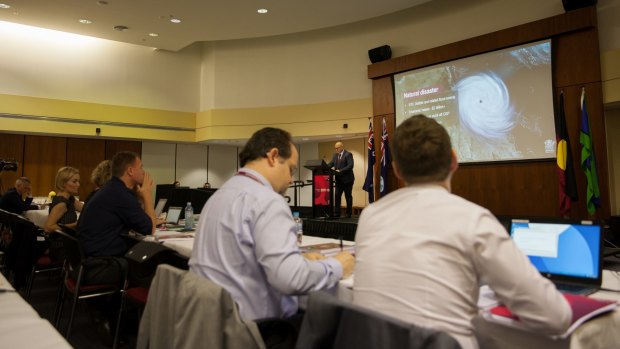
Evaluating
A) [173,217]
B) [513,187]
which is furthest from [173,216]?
[513,187]

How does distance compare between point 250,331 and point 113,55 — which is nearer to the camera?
point 250,331

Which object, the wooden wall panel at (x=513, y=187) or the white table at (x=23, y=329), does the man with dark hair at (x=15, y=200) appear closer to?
the white table at (x=23, y=329)

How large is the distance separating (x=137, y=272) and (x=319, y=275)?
67.4 inches

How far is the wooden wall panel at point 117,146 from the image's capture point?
9.77m

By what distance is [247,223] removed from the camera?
1481mm

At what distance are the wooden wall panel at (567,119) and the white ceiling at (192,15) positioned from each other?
1710 mm

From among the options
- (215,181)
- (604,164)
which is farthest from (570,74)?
(215,181)

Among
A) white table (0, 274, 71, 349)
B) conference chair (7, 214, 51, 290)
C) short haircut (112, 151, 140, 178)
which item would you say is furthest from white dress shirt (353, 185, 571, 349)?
conference chair (7, 214, 51, 290)

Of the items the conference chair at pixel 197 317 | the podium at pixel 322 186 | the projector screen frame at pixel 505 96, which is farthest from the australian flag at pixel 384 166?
the conference chair at pixel 197 317

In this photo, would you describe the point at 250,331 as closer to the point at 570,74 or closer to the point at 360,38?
the point at 570,74

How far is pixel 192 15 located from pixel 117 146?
4051 millimetres

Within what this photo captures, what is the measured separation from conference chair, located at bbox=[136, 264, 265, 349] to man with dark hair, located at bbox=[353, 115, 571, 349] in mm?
402

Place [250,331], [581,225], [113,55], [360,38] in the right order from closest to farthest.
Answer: [250,331]
[581,225]
[360,38]
[113,55]

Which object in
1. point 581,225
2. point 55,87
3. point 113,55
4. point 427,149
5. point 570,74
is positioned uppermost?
point 113,55
